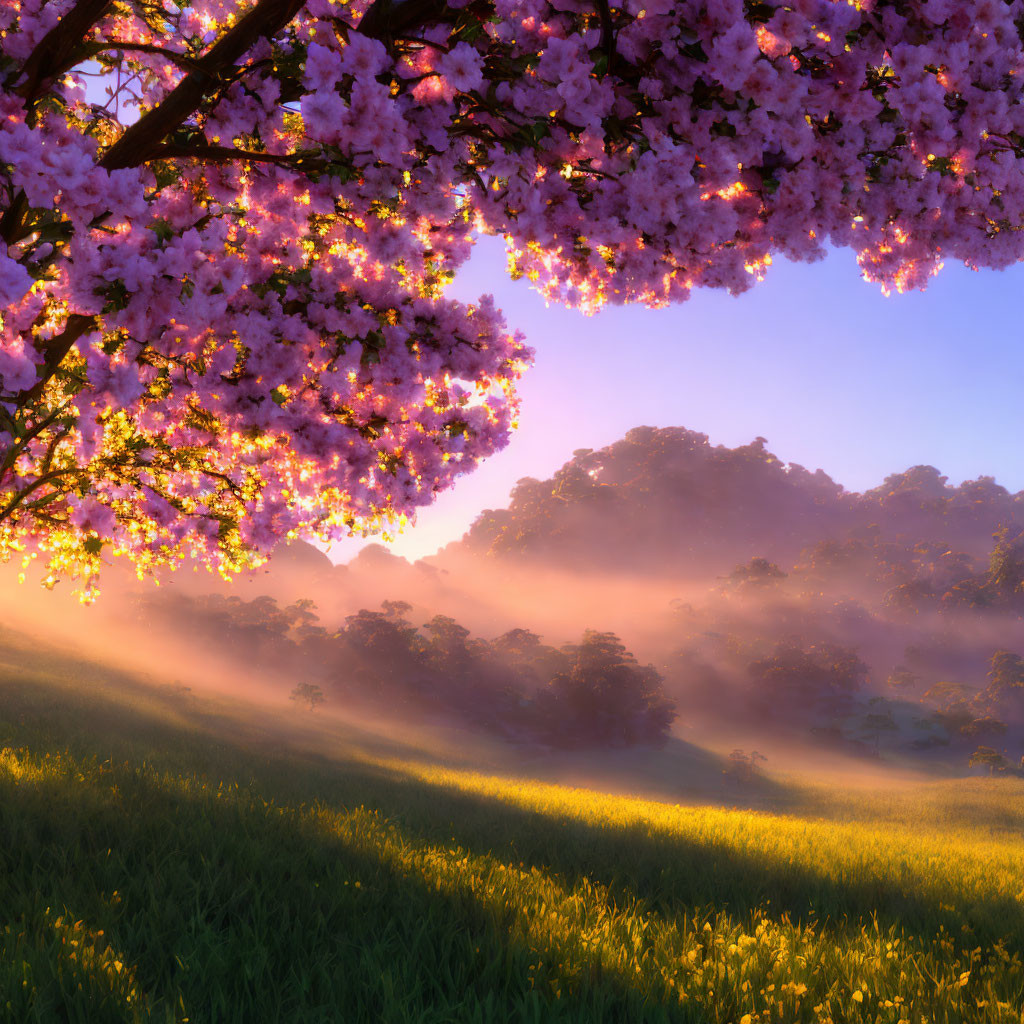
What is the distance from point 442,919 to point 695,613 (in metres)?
70.0

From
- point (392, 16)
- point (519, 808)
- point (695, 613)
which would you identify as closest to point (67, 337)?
point (392, 16)

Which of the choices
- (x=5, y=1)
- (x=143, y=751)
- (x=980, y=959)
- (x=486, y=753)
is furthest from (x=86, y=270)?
(x=486, y=753)

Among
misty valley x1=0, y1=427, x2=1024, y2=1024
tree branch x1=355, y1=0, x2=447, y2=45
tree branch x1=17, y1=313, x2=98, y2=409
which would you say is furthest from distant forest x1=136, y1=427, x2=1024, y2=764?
tree branch x1=355, y1=0, x2=447, y2=45

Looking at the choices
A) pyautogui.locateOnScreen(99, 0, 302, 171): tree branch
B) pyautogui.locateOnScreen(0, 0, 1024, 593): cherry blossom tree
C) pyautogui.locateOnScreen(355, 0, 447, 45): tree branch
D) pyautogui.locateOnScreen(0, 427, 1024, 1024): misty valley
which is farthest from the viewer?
pyautogui.locateOnScreen(99, 0, 302, 171): tree branch

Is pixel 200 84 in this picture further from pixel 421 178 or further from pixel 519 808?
pixel 519 808

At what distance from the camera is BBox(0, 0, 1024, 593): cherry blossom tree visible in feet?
13.2

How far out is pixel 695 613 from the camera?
71062 millimetres

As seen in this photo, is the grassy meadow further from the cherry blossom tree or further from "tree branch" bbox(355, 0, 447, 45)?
"tree branch" bbox(355, 0, 447, 45)

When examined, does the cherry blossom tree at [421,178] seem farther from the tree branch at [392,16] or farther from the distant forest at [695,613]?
the distant forest at [695,613]

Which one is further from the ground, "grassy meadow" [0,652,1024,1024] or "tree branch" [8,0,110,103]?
"tree branch" [8,0,110,103]

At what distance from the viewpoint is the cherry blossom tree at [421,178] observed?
4.02m

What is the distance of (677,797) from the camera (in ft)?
94.1

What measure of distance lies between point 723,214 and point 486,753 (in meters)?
37.0

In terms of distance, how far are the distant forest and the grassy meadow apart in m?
33.5
